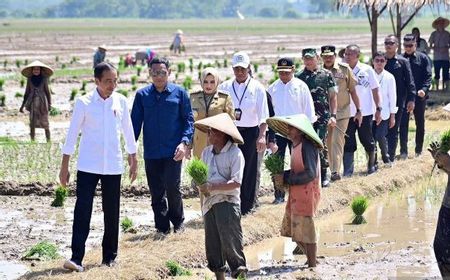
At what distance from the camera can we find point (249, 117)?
1234cm

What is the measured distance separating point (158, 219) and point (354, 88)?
169 inches

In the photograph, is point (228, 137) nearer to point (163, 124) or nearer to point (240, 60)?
point (163, 124)

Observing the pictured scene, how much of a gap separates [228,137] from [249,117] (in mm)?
2931

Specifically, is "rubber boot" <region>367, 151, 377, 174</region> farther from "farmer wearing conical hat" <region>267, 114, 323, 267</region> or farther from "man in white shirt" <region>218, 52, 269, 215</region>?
"farmer wearing conical hat" <region>267, 114, 323, 267</region>

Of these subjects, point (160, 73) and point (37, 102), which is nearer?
point (160, 73)

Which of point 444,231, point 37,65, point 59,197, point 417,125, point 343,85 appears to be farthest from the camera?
point 37,65

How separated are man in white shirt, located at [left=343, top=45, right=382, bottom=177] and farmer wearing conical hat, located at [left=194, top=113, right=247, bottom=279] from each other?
580 cm

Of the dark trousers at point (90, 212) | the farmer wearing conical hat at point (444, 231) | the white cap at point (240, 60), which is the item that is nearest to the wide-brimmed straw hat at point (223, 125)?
the dark trousers at point (90, 212)

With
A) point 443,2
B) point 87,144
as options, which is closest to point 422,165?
point 87,144

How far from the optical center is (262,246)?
11492 mm

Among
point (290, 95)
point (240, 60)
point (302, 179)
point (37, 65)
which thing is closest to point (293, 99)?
point (290, 95)

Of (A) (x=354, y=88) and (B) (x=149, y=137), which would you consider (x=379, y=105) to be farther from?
(B) (x=149, y=137)

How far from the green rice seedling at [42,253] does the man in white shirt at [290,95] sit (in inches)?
124

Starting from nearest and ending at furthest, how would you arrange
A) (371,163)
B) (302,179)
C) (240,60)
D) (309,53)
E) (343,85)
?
(302,179)
(240,60)
(309,53)
(343,85)
(371,163)
